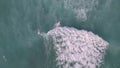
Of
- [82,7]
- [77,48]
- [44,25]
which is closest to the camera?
[77,48]

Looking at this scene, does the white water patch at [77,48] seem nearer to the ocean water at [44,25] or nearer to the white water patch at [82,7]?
the ocean water at [44,25]

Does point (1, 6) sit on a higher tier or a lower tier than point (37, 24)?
higher

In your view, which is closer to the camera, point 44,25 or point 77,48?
point 77,48

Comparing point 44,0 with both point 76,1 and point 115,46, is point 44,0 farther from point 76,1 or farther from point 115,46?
point 115,46

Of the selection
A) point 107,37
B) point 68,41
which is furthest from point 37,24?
point 107,37

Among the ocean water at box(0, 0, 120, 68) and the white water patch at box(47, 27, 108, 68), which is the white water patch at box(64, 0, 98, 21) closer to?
the ocean water at box(0, 0, 120, 68)

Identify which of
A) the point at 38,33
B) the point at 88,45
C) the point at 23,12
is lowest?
the point at 88,45
